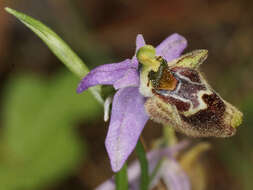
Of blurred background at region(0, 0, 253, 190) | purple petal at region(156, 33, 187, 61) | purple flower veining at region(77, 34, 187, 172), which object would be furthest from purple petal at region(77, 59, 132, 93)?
blurred background at region(0, 0, 253, 190)

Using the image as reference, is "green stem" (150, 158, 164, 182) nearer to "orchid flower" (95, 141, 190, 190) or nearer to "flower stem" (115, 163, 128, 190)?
"orchid flower" (95, 141, 190, 190)

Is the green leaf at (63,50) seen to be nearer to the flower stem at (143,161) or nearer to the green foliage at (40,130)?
the flower stem at (143,161)

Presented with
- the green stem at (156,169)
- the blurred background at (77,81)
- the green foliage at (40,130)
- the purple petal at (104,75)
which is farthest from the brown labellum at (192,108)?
the green foliage at (40,130)

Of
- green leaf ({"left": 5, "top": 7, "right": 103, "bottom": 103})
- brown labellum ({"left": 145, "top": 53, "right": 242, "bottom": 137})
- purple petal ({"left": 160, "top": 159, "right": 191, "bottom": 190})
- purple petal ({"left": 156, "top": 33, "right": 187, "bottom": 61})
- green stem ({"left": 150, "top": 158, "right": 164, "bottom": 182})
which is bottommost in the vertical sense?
purple petal ({"left": 160, "top": 159, "right": 191, "bottom": 190})

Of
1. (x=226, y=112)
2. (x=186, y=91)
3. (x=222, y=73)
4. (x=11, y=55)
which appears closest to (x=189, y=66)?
(x=186, y=91)

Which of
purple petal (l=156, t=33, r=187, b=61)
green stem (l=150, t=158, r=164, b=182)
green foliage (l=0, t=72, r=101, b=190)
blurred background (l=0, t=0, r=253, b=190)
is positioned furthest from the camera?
blurred background (l=0, t=0, r=253, b=190)

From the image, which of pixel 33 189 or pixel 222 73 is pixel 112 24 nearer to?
pixel 222 73

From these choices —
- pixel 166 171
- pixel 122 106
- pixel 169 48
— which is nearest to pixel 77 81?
pixel 166 171

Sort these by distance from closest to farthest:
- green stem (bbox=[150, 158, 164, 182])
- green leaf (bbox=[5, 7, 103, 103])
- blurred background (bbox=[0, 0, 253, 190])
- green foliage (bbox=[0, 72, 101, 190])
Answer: green leaf (bbox=[5, 7, 103, 103]) < green stem (bbox=[150, 158, 164, 182]) < green foliage (bbox=[0, 72, 101, 190]) < blurred background (bbox=[0, 0, 253, 190])

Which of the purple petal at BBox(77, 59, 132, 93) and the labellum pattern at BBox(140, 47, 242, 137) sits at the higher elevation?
the purple petal at BBox(77, 59, 132, 93)
